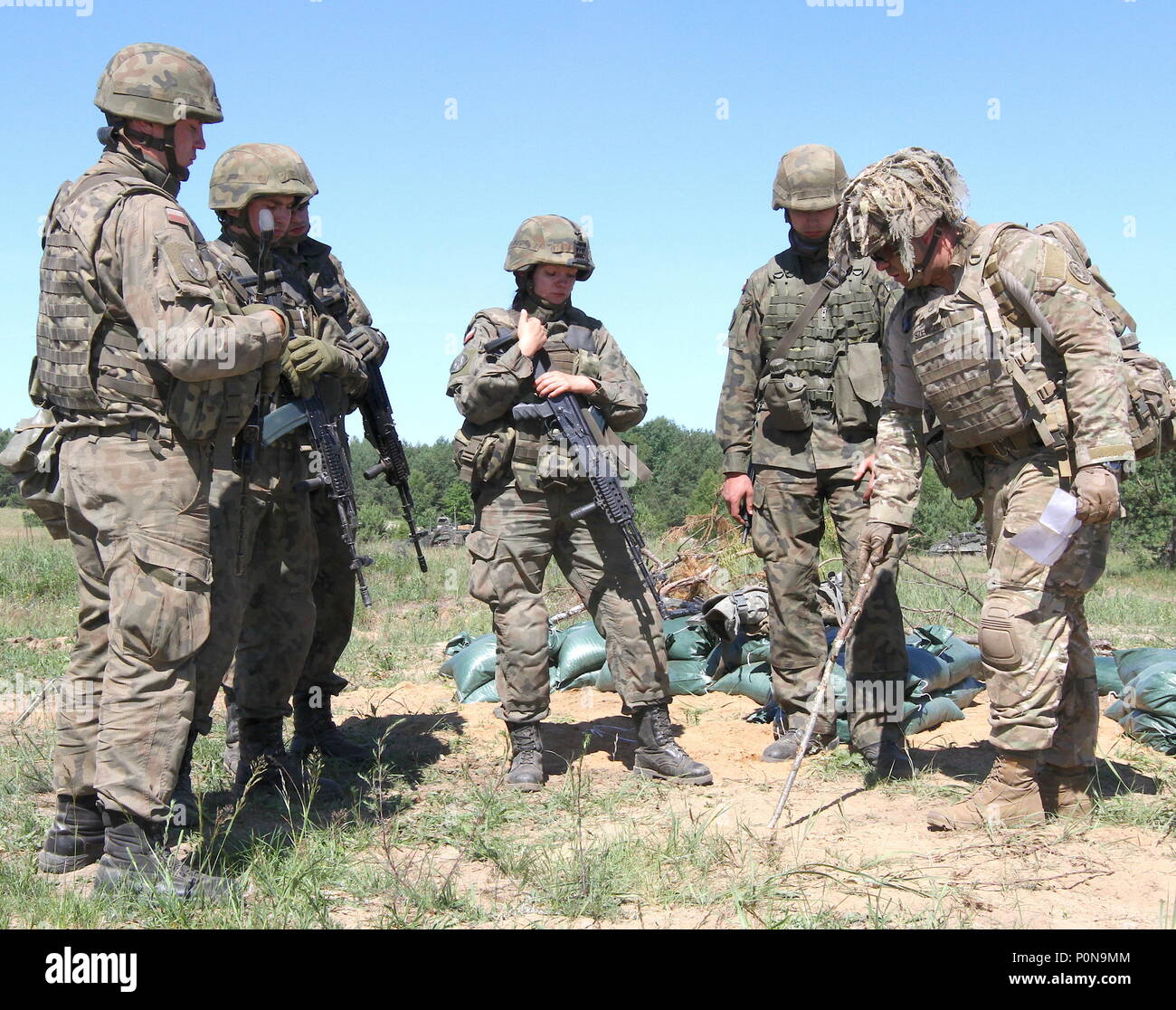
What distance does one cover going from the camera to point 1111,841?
3914mm

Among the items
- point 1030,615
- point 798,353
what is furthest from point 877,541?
point 798,353

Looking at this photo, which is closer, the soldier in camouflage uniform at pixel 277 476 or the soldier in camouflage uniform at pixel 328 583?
the soldier in camouflage uniform at pixel 277 476

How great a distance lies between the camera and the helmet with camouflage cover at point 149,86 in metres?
3.53

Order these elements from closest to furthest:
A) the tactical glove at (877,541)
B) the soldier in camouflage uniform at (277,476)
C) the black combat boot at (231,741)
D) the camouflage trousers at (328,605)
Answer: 1. the tactical glove at (877,541)
2. the soldier in camouflage uniform at (277,476)
3. the black combat boot at (231,741)
4. the camouflage trousers at (328,605)

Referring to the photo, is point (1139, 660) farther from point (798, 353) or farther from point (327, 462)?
point (327, 462)

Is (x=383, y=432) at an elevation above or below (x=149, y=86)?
below

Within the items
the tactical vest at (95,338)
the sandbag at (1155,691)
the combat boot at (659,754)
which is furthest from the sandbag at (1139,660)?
the tactical vest at (95,338)

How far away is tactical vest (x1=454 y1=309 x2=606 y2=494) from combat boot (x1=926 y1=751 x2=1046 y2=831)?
81.9 inches

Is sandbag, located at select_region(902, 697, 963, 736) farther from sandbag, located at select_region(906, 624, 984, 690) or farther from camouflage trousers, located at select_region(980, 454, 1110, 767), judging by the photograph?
camouflage trousers, located at select_region(980, 454, 1110, 767)

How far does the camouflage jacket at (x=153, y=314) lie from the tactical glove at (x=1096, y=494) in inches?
105

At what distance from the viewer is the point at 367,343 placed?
197 inches

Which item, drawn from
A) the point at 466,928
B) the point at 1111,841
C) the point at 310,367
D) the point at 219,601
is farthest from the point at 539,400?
the point at 1111,841

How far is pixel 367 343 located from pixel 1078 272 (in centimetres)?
293

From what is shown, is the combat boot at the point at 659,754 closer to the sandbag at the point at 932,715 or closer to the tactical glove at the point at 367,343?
the sandbag at the point at 932,715
